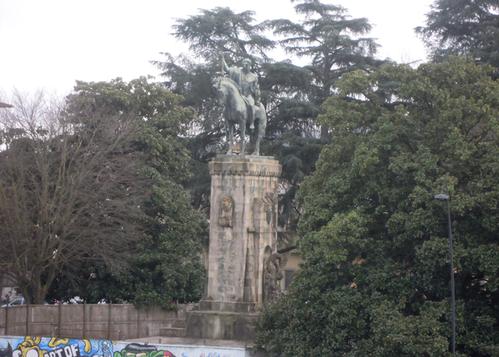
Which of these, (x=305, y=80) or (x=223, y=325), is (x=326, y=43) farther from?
(x=223, y=325)

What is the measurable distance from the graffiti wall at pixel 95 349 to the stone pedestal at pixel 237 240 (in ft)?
7.25

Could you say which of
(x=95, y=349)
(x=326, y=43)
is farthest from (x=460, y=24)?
(x=95, y=349)

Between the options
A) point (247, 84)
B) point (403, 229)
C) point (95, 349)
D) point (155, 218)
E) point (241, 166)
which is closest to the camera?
point (403, 229)

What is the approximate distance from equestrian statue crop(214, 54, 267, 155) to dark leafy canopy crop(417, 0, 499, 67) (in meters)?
11.8

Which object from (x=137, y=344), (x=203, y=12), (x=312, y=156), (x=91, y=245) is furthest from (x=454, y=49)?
Answer: (x=137, y=344)

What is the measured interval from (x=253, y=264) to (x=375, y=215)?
5.33 metres

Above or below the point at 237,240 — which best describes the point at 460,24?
above

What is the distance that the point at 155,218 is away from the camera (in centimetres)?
4391

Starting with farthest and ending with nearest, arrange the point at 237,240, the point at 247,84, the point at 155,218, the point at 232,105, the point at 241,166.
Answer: the point at 155,218 → the point at 247,84 → the point at 232,105 → the point at 241,166 → the point at 237,240

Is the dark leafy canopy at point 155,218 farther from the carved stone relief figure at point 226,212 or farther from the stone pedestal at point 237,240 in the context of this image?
the carved stone relief figure at point 226,212

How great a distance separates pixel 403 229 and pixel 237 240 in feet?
22.6

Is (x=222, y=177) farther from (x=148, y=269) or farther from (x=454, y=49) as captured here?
(x=454, y=49)

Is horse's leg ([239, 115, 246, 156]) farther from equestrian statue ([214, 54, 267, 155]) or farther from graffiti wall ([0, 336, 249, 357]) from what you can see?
graffiti wall ([0, 336, 249, 357])

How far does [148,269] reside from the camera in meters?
43.3
